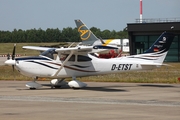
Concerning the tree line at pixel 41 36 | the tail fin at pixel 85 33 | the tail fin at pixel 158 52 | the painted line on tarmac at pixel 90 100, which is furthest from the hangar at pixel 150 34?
the tree line at pixel 41 36

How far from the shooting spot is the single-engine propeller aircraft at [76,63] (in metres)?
20.9

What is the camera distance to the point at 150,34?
56.2 meters

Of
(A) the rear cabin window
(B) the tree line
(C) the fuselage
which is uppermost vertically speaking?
(B) the tree line

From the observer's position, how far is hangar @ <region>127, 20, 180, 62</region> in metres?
54.6

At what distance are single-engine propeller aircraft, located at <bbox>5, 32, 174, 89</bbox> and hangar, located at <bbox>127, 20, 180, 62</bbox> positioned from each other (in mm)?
31395

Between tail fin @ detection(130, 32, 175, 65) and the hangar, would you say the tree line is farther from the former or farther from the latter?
tail fin @ detection(130, 32, 175, 65)

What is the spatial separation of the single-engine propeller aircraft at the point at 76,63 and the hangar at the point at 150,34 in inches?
1236

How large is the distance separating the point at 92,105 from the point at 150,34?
4217 centimetres

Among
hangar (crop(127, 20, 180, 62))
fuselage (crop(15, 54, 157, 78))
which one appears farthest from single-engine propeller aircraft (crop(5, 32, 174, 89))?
hangar (crop(127, 20, 180, 62))

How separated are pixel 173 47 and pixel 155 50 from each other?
33392mm

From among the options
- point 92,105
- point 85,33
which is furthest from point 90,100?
point 85,33

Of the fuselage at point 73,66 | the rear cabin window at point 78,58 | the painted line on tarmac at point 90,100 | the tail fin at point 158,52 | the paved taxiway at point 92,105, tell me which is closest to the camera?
the paved taxiway at point 92,105

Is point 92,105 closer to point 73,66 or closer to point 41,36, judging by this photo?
point 73,66

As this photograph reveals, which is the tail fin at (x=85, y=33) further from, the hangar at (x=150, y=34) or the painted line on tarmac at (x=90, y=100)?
the painted line on tarmac at (x=90, y=100)
